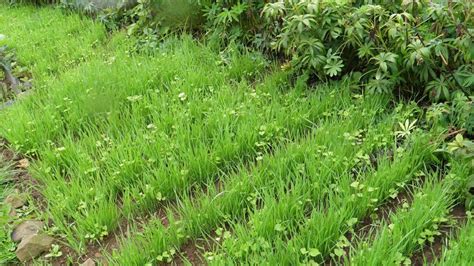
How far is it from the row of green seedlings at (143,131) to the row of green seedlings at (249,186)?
0.54 feet

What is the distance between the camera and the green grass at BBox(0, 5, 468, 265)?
2.52m

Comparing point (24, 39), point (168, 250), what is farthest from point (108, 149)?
point (24, 39)

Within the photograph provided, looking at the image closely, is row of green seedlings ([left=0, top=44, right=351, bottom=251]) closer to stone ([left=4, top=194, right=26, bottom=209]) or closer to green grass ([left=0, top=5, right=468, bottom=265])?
green grass ([left=0, top=5, right=468, bottom=265])

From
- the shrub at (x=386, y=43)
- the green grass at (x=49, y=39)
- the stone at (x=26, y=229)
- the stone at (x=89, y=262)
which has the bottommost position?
the stone at (x=89, y=262)

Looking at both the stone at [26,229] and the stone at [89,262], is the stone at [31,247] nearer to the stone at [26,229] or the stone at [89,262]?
the stone at [26,229]

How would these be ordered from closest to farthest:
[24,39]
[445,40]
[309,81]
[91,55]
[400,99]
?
1. [445,40]
2. [400,99]
3. [309,81]
4. [91,55]
5. [24,39]

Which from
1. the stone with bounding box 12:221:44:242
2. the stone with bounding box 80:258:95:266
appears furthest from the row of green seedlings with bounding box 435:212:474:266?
the stone with bounding box 12:221:44:242

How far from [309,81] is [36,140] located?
6.66ft

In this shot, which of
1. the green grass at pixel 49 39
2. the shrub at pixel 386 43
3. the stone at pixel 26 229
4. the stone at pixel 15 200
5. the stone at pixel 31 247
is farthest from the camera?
the green grass at pixel 49 39

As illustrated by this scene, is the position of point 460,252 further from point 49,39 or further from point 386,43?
point 49,39

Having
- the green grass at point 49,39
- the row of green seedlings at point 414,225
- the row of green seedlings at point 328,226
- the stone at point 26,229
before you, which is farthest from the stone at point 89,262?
the green grass at point 49,39

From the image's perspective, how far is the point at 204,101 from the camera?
12.1ft

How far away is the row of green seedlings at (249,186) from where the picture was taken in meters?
2.58

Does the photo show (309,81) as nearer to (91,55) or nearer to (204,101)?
(204,101)
